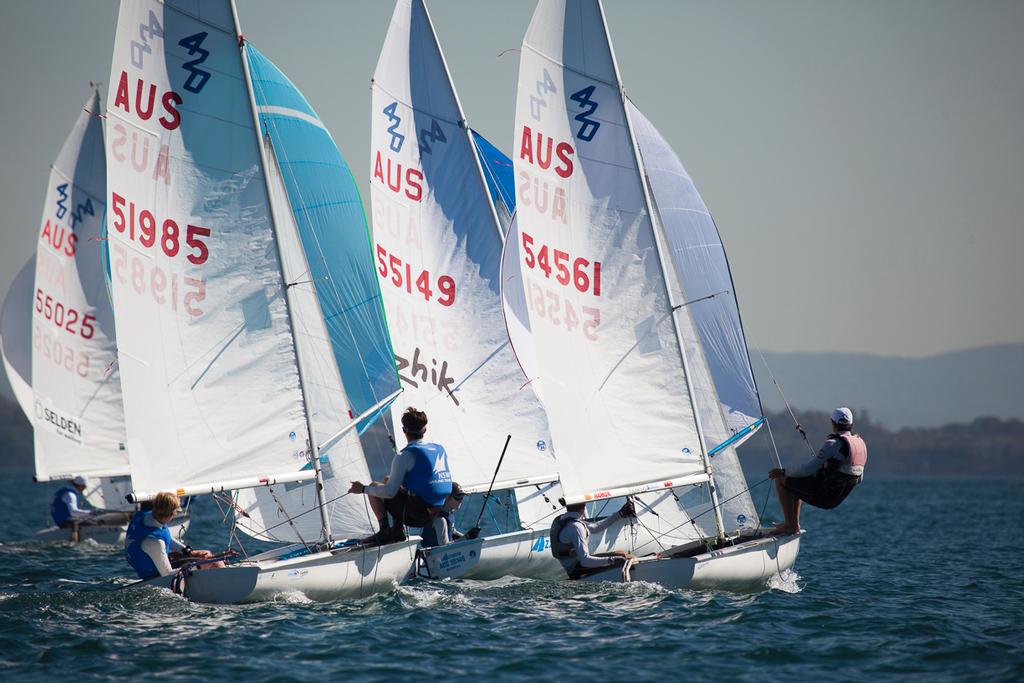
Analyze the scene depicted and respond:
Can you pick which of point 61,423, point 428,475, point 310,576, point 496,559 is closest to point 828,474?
point 496,559

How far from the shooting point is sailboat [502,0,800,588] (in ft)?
44.7

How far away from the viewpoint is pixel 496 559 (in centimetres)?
1427

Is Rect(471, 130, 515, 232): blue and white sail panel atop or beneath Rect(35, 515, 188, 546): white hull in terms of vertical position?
atop

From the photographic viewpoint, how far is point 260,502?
15547mm

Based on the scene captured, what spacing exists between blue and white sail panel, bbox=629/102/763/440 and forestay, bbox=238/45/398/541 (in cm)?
383

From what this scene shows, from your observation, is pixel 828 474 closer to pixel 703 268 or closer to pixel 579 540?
pixel 579 540

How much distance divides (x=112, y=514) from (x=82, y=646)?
1294 centimetres

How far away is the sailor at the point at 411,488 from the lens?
12.7 m

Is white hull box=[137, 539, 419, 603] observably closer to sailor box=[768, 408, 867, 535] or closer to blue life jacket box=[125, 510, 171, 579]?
blue life jacket box=[125, 510, 171, 579]

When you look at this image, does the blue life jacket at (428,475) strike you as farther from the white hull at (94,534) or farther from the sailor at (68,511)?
the sailor at (68,511)

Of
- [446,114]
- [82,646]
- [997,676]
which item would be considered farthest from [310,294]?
[997,676]

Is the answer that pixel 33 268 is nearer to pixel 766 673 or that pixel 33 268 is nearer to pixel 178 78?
pixel 178 78

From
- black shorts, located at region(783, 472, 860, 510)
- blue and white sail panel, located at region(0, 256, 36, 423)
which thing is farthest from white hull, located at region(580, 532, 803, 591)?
blue and white sail panel, located at region(0, 256, 36, 423)

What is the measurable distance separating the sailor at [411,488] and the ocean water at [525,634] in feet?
2.36
